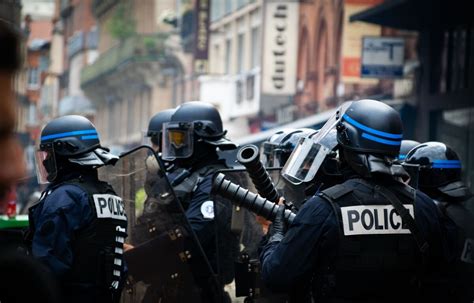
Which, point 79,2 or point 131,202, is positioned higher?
point 79,2

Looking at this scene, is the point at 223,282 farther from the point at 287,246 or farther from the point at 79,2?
the point at 79,2

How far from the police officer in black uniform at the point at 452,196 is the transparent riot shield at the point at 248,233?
0.81m

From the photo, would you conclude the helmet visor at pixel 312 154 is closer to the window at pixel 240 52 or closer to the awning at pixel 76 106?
the window at pixel 240 52

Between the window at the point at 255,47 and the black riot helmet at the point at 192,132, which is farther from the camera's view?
the window at the point at 255,47

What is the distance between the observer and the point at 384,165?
4.36m

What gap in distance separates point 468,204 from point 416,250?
3455 mm

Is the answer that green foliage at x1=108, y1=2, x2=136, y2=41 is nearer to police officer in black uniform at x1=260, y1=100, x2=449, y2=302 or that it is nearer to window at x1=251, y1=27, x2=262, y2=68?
window at x1=251, y1=27, x2=262, y2=68

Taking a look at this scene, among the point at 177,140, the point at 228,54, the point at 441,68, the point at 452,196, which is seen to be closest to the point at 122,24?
the point at 228,54

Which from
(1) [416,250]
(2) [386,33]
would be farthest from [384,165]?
(2) [386,33]

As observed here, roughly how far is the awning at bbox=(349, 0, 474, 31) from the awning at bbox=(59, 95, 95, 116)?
45.7 m

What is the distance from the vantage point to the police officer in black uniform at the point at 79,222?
496cm

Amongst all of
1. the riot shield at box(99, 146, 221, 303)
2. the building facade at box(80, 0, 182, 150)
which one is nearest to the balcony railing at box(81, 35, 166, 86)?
the building facade at box(80, 0, 182, 150)

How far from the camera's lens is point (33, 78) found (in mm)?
93062

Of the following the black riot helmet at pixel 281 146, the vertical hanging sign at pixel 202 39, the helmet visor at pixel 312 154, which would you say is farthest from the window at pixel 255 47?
the helmet visor at pixel 312 154
